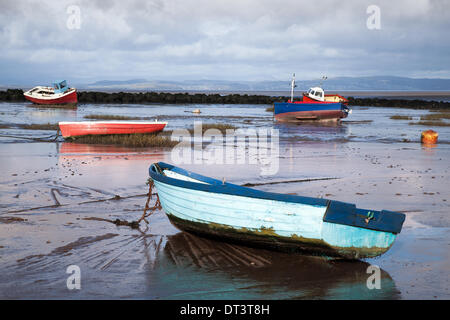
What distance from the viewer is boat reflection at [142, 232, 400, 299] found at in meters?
6.21

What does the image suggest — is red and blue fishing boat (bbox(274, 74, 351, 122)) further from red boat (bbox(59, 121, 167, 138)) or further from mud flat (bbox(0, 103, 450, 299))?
mud flat (bbox(0, 103, 450, 299))

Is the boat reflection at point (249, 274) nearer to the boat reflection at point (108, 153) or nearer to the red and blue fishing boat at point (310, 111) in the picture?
the boat reflection at point (108, 153)

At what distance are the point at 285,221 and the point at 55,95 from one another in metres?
53.3

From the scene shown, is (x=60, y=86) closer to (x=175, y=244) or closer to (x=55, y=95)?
(x=55, y=95)

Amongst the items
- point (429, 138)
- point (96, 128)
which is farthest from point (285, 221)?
point (429, 138)

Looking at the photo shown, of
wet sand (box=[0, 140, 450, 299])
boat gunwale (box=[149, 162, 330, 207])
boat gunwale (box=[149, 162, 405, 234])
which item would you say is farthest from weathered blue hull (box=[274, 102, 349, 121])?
boat gunwale (box=[149, 162, 405, 234])

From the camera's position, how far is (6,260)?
691cm

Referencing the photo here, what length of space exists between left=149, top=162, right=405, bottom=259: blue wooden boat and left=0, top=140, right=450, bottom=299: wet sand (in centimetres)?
27

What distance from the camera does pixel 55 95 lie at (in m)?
56.0

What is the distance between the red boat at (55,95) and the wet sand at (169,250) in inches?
1749

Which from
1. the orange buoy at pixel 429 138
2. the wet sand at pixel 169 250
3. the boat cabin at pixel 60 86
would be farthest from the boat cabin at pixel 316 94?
the boat cabin at pixel 60 86

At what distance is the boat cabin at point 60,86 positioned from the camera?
5716 centimetres

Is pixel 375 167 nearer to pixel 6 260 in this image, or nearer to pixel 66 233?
pixel 66 233
